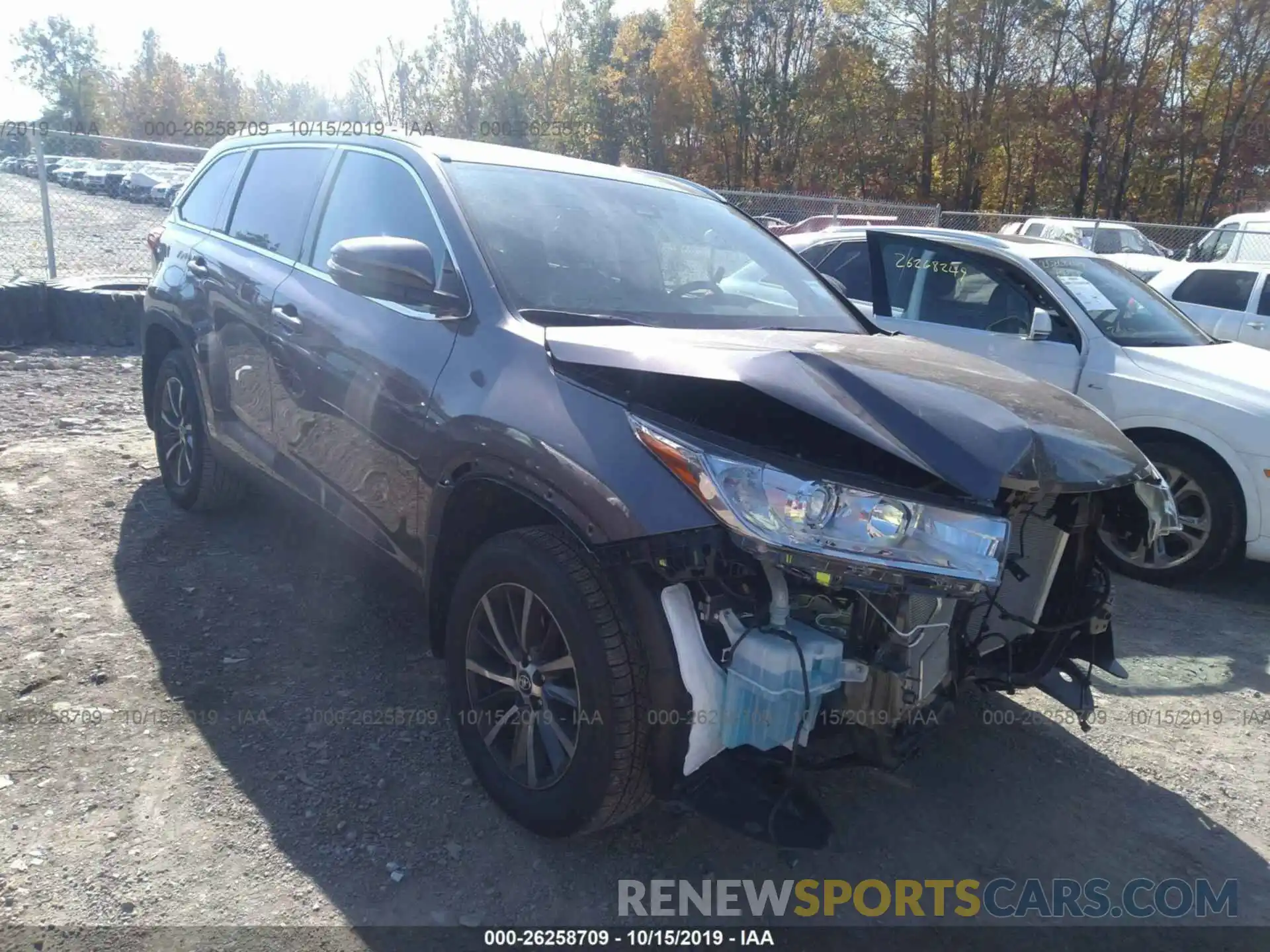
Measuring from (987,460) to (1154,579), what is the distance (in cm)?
363

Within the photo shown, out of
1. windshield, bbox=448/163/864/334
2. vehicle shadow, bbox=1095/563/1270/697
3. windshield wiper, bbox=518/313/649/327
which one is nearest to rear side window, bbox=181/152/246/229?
windshield, bbox=448/163/864/334

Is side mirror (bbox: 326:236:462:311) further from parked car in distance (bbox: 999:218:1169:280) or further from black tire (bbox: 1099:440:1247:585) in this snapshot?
parked car in distance (bbox: 999:218:1169:280)

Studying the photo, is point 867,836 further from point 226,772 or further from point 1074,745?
point 226,772

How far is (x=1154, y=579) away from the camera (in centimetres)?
520

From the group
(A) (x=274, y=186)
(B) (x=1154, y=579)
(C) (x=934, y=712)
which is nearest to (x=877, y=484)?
(C) (x=934, y=712)

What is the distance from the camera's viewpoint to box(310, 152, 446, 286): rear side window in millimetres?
3262

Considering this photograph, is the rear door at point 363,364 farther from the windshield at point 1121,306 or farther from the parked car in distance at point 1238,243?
the parked car in distance at point 1238,243

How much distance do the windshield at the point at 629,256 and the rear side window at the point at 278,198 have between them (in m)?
0.95

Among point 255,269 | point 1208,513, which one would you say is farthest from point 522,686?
point 1208,513

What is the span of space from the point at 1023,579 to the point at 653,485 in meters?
1.23

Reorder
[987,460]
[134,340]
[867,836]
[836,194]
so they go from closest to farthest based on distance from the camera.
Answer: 1. [987,460]
2. [867,836]
3. [134,340]
4. [836,194]

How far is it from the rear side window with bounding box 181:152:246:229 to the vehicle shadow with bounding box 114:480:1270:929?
2.01m

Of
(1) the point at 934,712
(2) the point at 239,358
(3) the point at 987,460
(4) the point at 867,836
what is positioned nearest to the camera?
(3) the point at 987,460

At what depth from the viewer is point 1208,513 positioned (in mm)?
5027
